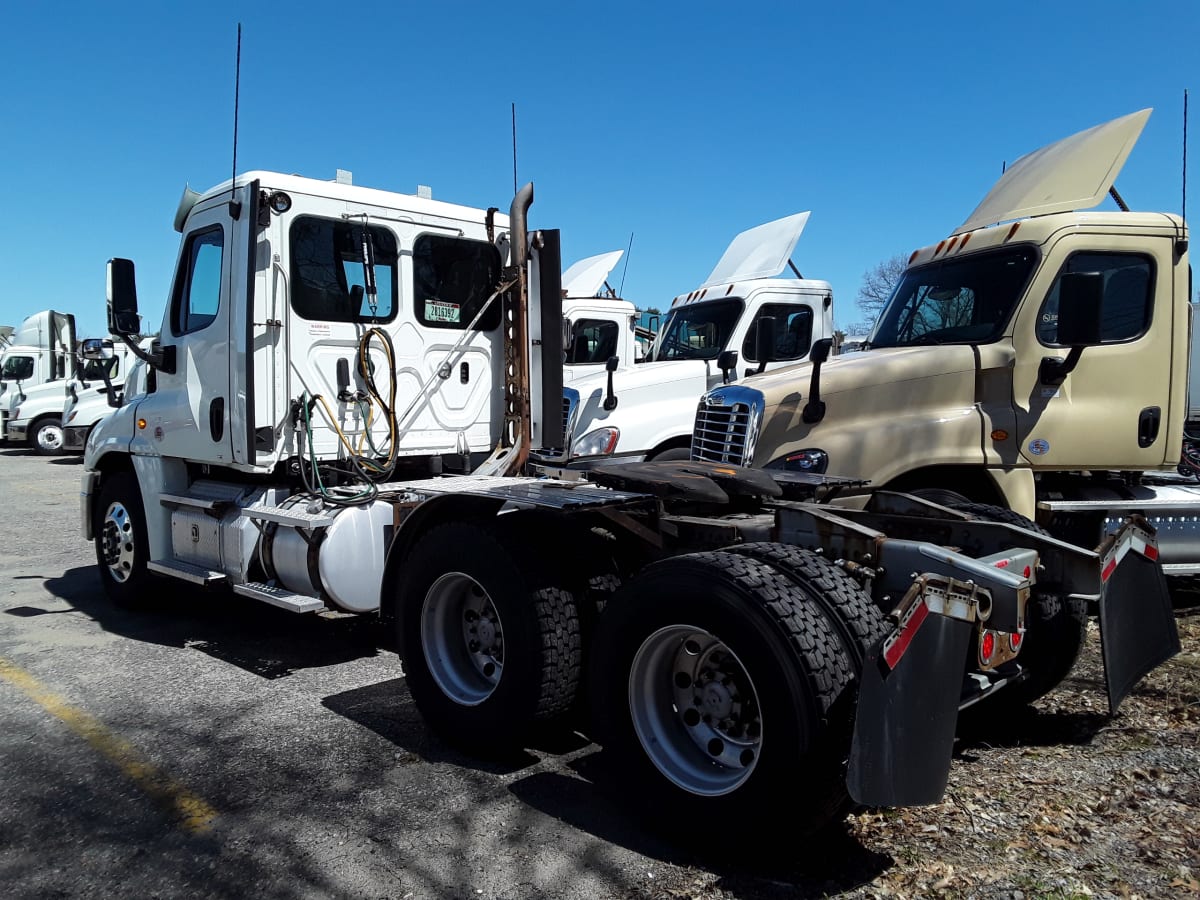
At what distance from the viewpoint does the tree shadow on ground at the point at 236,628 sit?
6.14 metres

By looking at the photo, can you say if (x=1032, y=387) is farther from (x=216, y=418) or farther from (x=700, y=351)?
(x=216, y=418)

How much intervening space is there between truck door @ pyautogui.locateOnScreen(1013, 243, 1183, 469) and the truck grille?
5.73ft

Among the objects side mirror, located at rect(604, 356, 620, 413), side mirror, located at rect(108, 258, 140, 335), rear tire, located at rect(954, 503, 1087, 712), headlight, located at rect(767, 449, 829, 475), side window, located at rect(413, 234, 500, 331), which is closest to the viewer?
rear tire, located at rect(954, 503, 1087, 712)

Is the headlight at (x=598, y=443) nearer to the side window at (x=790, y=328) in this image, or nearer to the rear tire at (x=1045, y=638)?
the side window at (x=790, y=328)

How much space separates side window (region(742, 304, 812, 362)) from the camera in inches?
395

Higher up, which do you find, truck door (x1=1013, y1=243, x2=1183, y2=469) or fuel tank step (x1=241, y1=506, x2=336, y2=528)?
truck door (x1=1013, y1=243, x2=1183, y2=469)

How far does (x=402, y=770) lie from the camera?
4230 mm

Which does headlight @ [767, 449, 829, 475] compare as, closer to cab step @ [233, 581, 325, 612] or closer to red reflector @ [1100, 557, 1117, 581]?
red reflector @ [1100, 557, 1117, 581]

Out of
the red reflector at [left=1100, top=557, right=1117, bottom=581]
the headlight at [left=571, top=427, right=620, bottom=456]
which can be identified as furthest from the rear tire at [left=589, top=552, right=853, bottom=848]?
the headlight at [left=571, top=427, right=620, bottom=456]

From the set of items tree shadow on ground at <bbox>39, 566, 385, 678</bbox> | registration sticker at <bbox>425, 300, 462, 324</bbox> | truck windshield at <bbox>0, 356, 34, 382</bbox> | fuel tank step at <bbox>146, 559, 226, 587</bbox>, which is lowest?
tree shadow on ground at <bbox>39, 566, 385, 678</bbox>

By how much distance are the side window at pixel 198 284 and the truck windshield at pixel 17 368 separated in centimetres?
2157

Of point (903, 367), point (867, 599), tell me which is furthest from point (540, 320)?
point (867, 599)

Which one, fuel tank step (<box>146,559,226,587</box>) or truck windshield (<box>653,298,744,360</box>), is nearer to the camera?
fuel tank step (<box>146,559,226,587</box>)

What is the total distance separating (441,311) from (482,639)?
2.99 meters
